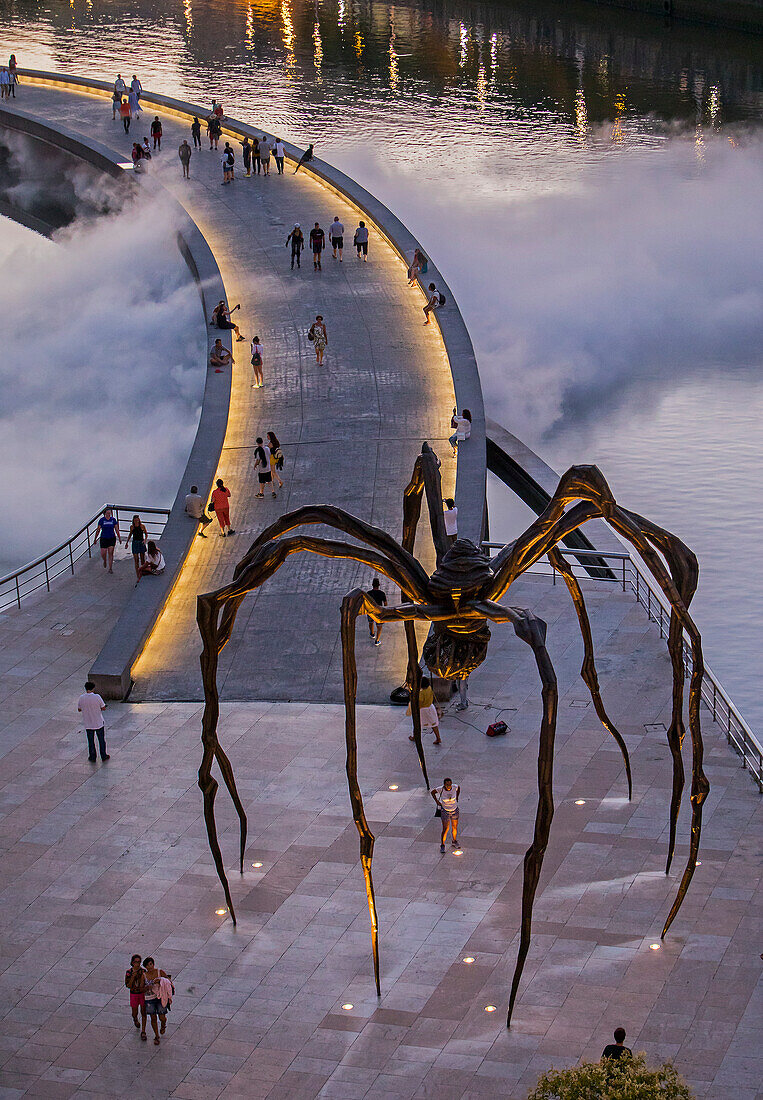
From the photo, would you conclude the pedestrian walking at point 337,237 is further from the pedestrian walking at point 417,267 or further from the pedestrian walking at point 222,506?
the pedestrian walking at point 222,506

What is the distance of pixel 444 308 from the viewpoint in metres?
42.1

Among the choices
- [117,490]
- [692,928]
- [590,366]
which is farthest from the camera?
[590,366]

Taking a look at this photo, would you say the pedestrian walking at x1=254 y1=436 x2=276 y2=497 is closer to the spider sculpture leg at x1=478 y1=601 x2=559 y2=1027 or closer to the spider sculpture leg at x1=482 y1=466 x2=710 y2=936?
Answer: the spider sculpture leg at x1=482 y1=466 x2=710 y2=936

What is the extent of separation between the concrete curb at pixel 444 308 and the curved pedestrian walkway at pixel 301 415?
468mm

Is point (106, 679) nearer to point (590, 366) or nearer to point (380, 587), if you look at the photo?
point (380, 587)

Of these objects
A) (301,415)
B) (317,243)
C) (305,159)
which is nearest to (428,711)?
(301,415)

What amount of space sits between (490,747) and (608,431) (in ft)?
64.7

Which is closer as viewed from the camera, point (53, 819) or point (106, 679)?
point (53, 819)

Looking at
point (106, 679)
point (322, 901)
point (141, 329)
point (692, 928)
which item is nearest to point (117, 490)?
point (141, 329)

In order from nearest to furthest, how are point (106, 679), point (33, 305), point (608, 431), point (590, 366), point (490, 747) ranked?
point (490, 747), point (106, 679), point (608, 431), point (590, 366), point (33, 305)

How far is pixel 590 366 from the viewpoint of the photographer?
155ft

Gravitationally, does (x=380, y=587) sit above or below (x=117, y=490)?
above

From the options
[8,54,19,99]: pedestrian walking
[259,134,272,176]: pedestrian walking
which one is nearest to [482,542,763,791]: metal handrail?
[259,134,272,176]: pedestrian walking

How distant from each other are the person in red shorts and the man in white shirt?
7444 mm
